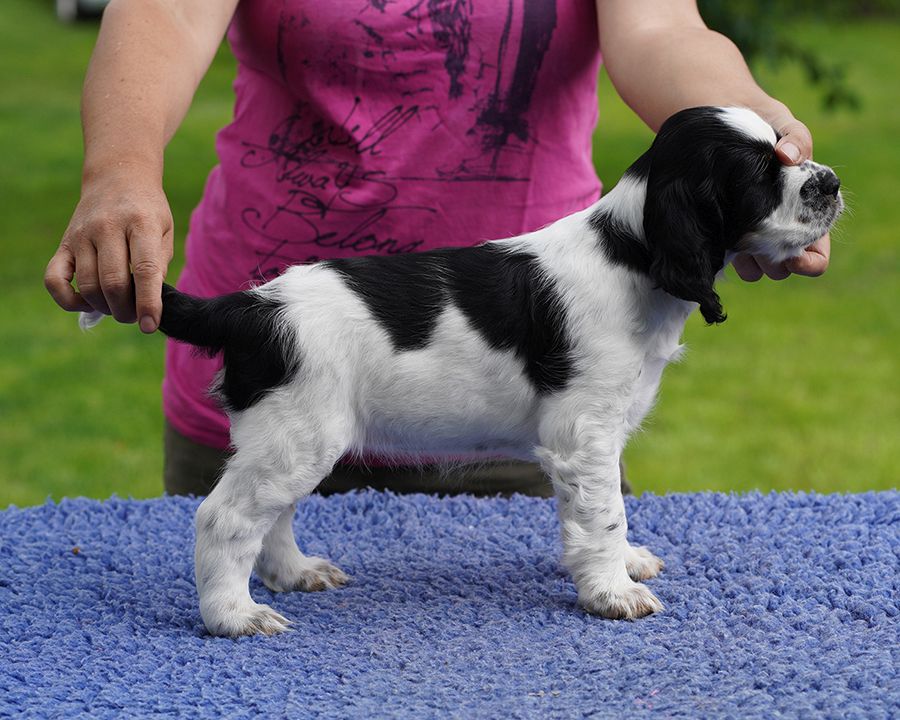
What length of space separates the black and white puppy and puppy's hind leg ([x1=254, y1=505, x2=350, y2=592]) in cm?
22

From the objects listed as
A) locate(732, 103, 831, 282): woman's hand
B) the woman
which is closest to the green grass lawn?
locate(732, 103, 831, 282): woman's hand

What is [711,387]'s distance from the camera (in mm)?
8094

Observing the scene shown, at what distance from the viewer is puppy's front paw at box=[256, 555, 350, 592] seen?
106 inches

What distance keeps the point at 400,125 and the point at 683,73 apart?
0.86 meters

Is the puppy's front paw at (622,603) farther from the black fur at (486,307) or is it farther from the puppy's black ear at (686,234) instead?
the puppy's black ear at (686,234)

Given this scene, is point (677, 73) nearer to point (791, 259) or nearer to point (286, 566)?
point (791, 259)

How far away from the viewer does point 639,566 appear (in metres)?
2.69

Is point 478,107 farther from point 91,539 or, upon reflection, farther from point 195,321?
point 91,539

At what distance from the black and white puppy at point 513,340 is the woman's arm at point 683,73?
8cm

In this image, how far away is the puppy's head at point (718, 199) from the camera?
7.57 feet

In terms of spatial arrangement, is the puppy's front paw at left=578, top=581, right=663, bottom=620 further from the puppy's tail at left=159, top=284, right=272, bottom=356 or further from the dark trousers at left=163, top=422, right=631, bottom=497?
the dark trousers at left=163, top=422, right=631, bottom=497

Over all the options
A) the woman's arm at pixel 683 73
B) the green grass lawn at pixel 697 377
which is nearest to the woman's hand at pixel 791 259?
the woman's arm at pixel 683 73

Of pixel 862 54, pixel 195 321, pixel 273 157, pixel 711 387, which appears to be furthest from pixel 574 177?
pixel 862 54

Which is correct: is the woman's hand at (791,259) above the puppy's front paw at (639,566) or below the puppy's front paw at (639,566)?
above
